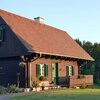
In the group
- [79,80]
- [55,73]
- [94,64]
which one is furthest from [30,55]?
[94,64]

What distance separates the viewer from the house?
25734mm

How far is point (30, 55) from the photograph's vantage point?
2541 cm

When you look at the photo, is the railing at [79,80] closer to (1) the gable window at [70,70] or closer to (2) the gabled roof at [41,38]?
(1) the gable window at [70,70]

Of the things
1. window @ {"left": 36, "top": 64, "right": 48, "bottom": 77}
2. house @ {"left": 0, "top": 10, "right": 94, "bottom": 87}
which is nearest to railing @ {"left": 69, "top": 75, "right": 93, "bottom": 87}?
house @ {"left": 0, "top": 10, "right": 94, "bottom": 87}

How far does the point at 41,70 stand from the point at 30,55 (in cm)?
258

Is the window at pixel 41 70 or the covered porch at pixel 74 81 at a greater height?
the window at pixel 41 70

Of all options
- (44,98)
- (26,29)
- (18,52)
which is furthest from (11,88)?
(26,29)

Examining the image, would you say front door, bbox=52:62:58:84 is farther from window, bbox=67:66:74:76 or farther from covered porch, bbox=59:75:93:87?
window, bbox=67:66:74:76

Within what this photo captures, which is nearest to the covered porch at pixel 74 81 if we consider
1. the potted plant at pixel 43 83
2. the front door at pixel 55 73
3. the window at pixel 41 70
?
the front door at pixel 55 73

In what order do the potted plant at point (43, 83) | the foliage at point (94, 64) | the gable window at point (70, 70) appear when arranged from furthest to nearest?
the foliage at point (94, 64)
the gable window at point (70, 70)
the potted plant at point (43, 83)

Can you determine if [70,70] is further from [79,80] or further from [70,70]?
[79,80]

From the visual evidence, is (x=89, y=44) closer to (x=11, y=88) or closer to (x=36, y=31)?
(x=36, y=31)

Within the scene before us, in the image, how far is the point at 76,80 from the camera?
28297 millimetres

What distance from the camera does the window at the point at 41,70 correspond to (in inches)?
1057
